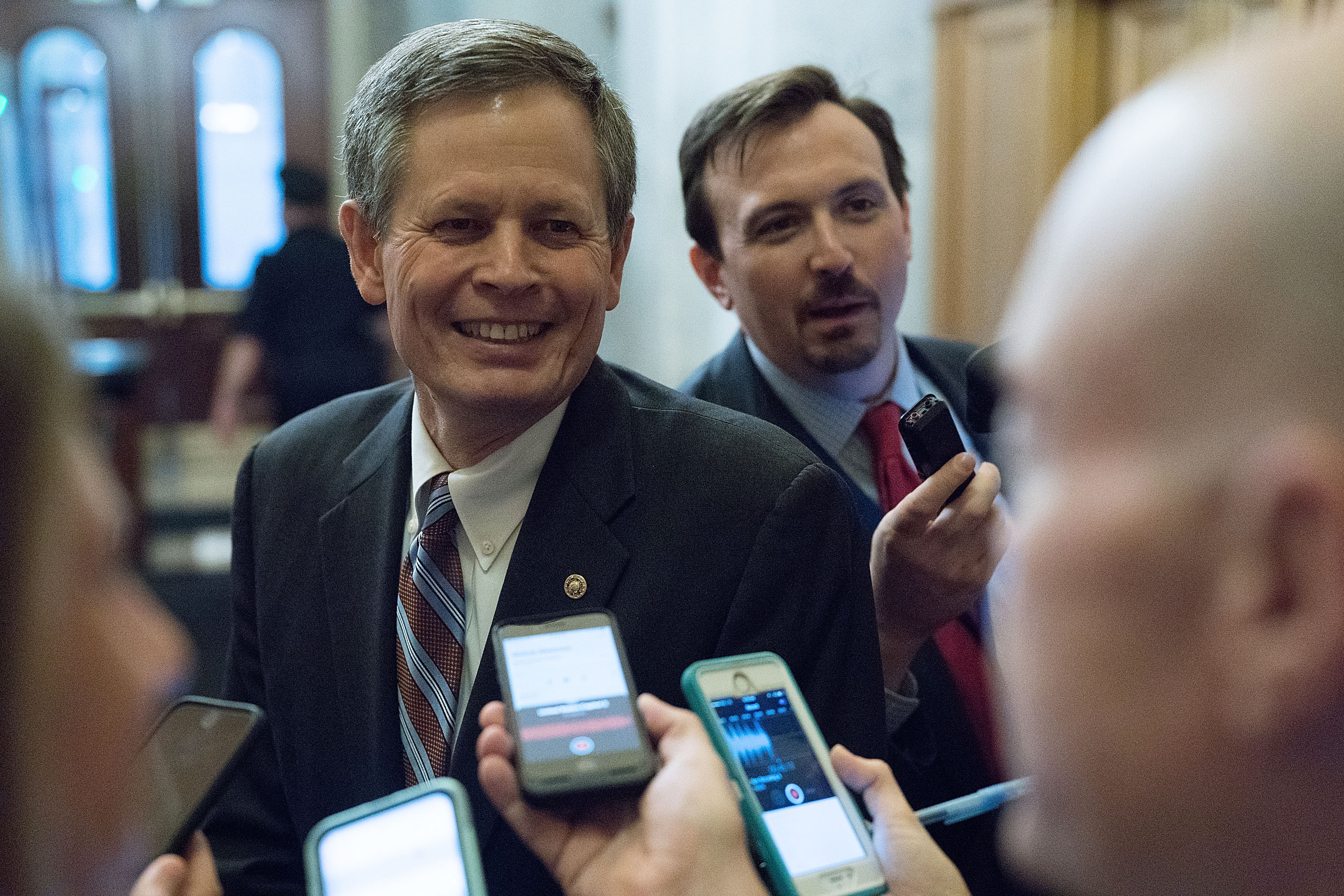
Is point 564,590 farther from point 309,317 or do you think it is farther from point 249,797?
point 309,317

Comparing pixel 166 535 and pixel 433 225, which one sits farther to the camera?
pixel 166 535

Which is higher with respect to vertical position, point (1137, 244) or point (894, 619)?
point (1137, 244)

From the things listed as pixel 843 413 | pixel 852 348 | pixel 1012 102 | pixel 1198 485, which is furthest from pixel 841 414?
pixel 1012 102

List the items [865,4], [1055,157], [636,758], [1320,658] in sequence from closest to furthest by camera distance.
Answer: [1320,658] < [636,758] < [1055,157] < [865,4]

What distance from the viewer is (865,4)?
5.00 m

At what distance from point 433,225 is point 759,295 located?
0.77 metres

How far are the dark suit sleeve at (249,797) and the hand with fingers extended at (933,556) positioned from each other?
32.3 inches

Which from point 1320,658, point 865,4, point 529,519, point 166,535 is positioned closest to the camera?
point 1320,658

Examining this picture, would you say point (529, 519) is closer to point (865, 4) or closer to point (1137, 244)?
point (1137, 244)

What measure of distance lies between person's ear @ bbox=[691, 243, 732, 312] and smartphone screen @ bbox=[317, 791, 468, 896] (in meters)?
1.44

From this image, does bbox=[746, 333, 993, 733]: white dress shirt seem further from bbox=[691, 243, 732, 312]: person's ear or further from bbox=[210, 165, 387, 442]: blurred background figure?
bbox=[210, 165, 387, 442]: blurred background figure

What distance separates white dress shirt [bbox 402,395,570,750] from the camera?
1.52m

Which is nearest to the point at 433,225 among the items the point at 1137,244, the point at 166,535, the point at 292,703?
the point at 292,703

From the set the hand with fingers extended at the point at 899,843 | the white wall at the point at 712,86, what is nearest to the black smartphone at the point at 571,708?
the hand with fingers extended at the point at 899,843
